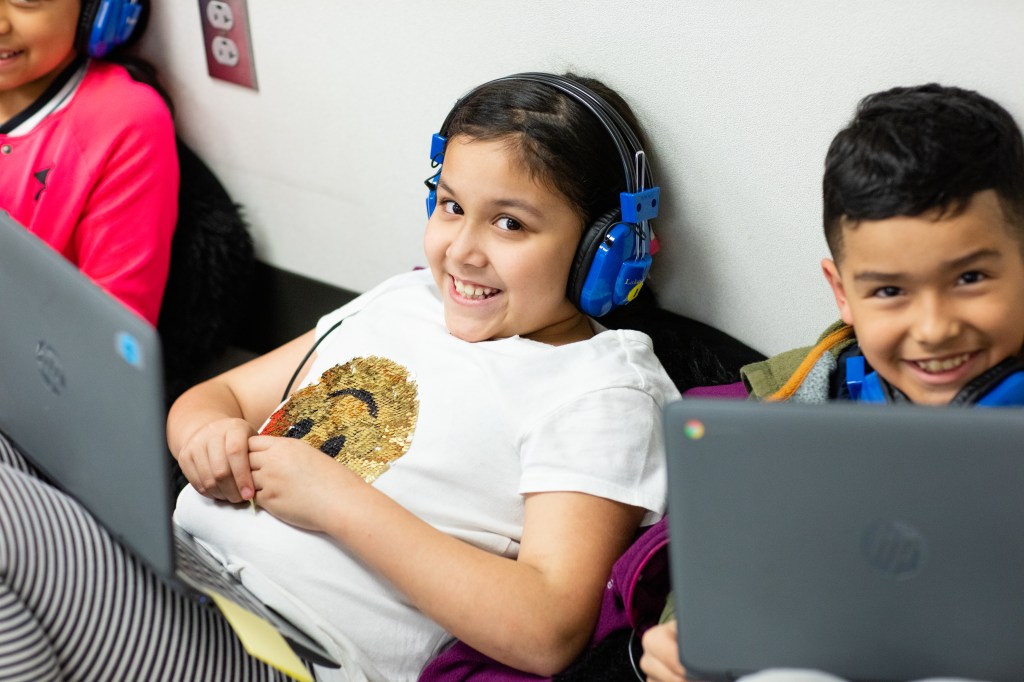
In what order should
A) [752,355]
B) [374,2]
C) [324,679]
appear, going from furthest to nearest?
[374,2], [752,355], [324,679]

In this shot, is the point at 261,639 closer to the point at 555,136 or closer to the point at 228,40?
the point at 555,136

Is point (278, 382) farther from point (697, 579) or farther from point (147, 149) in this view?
point (697, 579)

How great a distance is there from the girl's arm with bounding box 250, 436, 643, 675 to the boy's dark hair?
372mm

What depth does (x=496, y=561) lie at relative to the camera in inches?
43.2

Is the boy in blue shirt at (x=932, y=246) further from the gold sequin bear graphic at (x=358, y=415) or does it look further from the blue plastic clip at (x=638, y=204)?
the gold sequin bear graphic at (x=358, y=415)

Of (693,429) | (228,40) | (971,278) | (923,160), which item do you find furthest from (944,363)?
(228,40)

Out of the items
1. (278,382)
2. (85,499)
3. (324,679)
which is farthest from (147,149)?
(324,679)

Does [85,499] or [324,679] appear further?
[324,679]

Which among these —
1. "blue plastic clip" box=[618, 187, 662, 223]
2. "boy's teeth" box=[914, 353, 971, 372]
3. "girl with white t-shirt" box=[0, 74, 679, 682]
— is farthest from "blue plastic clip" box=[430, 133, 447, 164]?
"boy's teeth" box=[914, 353, 971, 372]

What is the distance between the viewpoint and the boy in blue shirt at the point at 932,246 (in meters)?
0.95

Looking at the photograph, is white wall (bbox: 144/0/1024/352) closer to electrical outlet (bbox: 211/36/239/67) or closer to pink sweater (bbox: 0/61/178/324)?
electrical outlet (bbox: 211/36/239/67)

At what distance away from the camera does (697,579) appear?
0.85 meters

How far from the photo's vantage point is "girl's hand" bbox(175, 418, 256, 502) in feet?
3.95

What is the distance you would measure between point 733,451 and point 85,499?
0.61m
